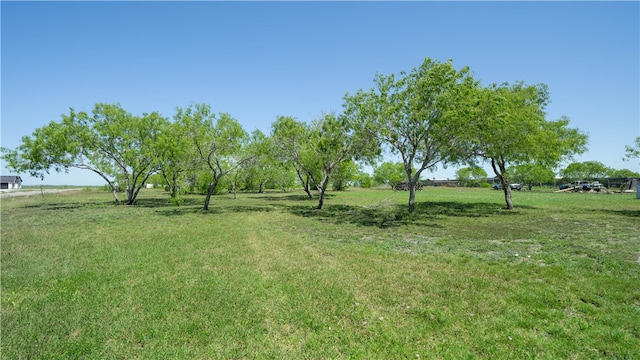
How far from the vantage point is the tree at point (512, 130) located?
21.0m

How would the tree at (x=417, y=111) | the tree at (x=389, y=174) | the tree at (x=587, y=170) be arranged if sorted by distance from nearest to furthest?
1. the tree at (x=417, y=111)
2. the tree at (x=587, y=170)
3. the tree at (x=389, y=174)

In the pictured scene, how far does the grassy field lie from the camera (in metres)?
5.25

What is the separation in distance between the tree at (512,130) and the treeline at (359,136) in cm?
8

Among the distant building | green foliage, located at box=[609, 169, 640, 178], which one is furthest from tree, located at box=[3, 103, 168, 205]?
green foliage, located at box=[609, 169, 640, 178]

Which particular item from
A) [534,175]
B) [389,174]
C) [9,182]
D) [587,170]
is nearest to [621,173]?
[587,170]

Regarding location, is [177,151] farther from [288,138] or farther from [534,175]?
[534,175]

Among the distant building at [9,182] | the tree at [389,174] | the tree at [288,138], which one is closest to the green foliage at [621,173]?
the tree at [389,174]

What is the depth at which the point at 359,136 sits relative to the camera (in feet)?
85.3

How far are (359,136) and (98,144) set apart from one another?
94.6ft

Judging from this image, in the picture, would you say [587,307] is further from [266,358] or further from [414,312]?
[266,358]

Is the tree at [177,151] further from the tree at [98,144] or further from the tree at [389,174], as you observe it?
the tree at [389,174]

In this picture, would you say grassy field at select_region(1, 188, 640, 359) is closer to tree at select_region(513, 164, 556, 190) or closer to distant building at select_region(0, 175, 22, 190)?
tree at select_region(513, 164, 556, 190)

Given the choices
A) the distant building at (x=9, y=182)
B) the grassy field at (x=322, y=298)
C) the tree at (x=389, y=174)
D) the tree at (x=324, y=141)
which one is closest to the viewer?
the grassy field at (x=322, y=298)

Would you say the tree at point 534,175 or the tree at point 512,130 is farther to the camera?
the tree at point 534,175
